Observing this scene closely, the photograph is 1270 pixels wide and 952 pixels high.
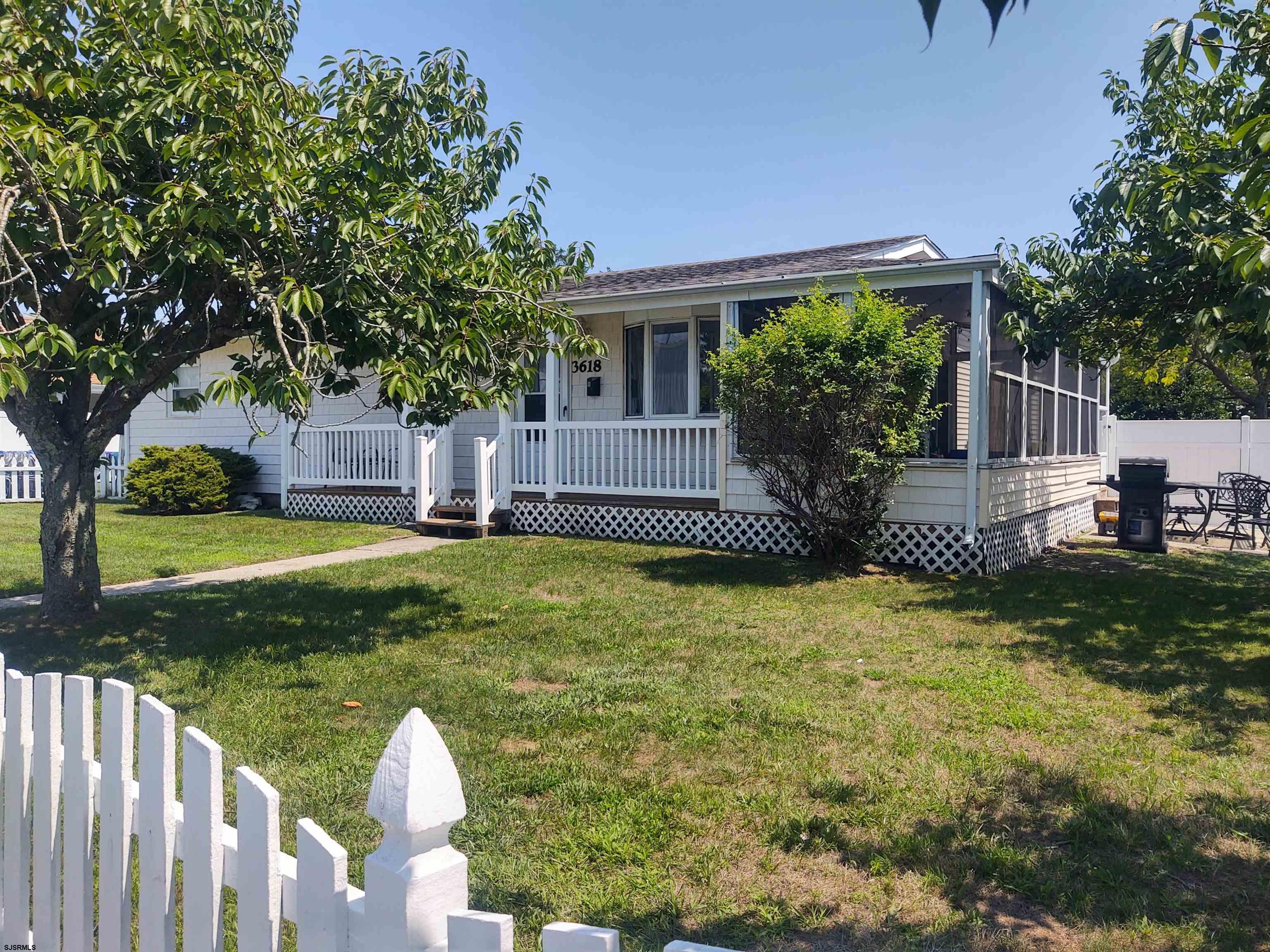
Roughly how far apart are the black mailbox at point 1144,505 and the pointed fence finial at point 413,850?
13.2 m

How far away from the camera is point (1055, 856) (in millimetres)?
3473

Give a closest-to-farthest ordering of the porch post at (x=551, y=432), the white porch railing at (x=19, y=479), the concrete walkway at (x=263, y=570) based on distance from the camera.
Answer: the concrete walkway at (x=263, y=570), the porch post at (x=551, y=432), the white porch railing at (x=19, y=479)

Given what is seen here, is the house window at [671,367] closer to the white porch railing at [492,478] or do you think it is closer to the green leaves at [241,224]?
the white porch railing at [492,478]

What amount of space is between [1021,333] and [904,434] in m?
1.92

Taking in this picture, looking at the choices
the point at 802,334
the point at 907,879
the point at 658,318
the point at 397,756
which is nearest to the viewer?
the point at 397,756

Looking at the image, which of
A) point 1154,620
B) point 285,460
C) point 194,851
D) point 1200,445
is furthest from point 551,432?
point 1200,445

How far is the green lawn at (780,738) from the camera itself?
314 cm

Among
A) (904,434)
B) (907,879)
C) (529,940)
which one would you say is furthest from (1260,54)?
(529,940)

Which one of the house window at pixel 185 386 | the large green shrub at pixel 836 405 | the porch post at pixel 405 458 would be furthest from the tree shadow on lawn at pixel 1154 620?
the house window at pixel 185 386

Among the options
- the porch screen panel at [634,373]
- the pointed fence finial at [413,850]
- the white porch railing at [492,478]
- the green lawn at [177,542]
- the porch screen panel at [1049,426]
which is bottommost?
the green lawn at [177,542]

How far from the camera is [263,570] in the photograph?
10273 mm

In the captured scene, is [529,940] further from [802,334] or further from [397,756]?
[802,334]

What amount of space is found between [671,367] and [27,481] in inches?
642

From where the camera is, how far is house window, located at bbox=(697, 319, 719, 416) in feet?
43.9
